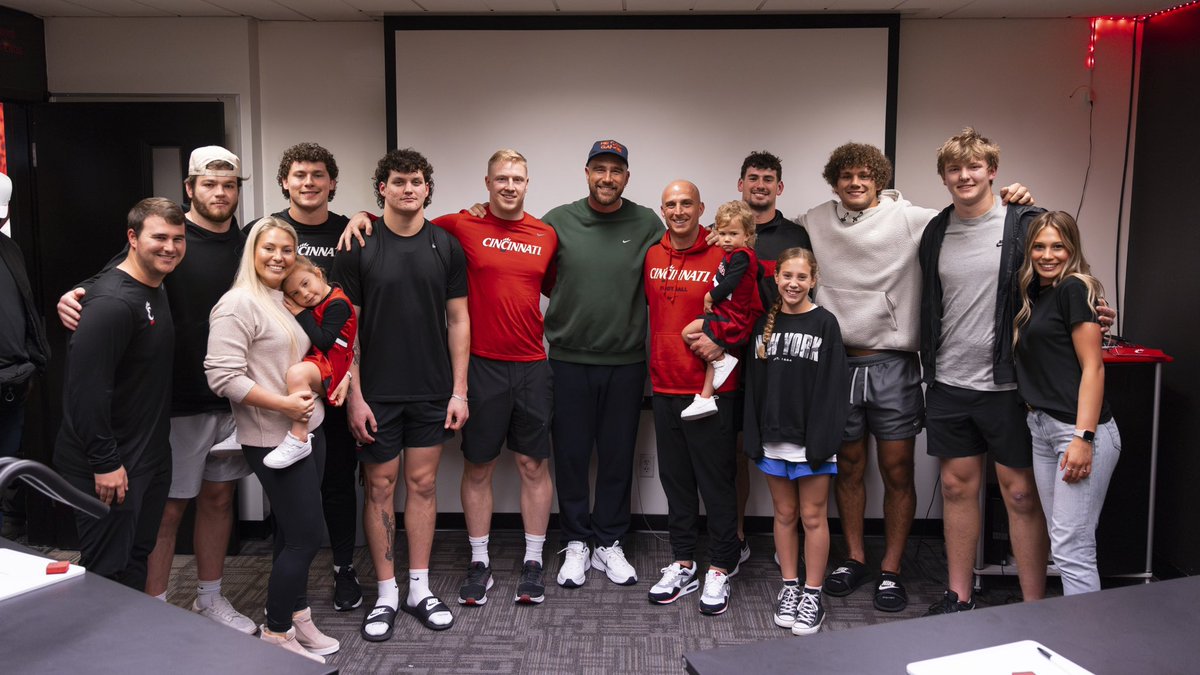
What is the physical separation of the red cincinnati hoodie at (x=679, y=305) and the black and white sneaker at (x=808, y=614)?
0.79 meters

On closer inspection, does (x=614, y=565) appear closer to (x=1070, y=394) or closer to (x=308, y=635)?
(x=308, y=635)

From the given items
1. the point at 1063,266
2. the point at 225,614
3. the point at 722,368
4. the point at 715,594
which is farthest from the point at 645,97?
the point at 225,614

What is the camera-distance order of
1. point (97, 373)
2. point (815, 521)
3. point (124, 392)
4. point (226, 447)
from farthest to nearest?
point (815, 521) → point (226, 447) → point (124, 392) → point (97, 373)

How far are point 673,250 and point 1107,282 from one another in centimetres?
215

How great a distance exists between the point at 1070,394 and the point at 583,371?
1.68 meters

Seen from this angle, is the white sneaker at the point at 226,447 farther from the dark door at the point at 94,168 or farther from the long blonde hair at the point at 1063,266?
the long blonde hair at the point at 1063,266

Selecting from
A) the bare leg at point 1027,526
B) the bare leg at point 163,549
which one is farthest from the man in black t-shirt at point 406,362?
the bare leg at point 1027,526

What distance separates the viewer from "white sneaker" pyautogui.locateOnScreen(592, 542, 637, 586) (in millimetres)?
3293

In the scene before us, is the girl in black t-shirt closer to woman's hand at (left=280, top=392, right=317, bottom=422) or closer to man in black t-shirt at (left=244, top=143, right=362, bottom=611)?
woman's hand at (left=280, top=392, right=317, bottom=422)

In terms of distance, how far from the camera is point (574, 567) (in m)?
3.30

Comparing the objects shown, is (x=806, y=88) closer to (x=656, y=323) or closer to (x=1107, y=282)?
(x=656, y=323)

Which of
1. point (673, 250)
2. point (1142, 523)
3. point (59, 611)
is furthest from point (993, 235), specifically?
point (59, 611)

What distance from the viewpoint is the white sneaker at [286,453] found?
2418 mm

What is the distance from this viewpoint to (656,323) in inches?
123
